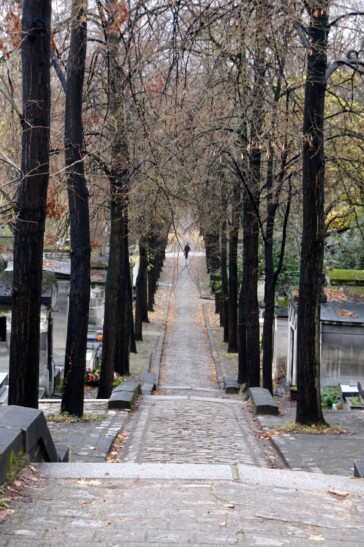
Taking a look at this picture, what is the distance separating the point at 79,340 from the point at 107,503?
7985 millimetres

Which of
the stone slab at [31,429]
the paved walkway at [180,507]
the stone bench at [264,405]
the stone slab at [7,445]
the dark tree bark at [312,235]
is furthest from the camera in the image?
the stone bench at [264,405]

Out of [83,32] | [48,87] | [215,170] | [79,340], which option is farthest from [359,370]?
[48,87]

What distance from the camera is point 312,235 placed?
1245cm

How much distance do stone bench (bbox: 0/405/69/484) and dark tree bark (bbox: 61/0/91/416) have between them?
5.58 metres

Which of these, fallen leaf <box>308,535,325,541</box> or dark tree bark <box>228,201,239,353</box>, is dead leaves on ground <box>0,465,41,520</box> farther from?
dark tree bark <box>228,201,239,353</box>

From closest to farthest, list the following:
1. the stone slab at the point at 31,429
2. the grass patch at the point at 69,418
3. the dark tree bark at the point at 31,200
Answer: the stone slab at the point at 31,429
the dark tree bark at the point at 31,200
the grass patch at the point at 69,418

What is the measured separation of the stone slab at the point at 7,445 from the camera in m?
5.76

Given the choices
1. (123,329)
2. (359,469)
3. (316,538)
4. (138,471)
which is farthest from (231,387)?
(316,538)

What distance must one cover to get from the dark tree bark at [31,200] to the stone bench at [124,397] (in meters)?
4.98

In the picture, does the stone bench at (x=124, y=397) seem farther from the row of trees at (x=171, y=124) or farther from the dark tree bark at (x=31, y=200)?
the dark tree bark at (x=31, y=200)

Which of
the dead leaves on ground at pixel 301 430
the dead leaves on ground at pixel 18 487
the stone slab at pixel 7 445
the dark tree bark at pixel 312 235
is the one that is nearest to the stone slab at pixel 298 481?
the dead leaves on ground at pixel 18 487

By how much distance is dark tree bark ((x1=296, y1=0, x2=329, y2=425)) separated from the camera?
40.2 ft

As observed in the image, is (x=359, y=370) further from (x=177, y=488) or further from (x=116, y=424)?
(x=177, y=488)

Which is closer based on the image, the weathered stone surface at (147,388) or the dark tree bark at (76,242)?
the dark tree bark at (76,242)
